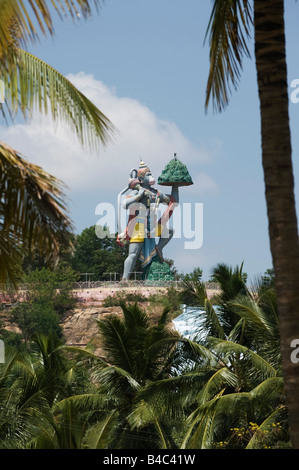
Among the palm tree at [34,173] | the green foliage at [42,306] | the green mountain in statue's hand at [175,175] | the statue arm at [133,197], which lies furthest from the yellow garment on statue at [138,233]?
the palm tree at [34,173]

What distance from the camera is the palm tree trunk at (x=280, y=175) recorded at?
6316 mm

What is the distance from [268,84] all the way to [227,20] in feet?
4.33

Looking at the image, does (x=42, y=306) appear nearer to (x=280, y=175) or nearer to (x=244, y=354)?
(x=244, y=354)

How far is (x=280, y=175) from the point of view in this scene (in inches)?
254

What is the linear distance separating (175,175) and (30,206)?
42.8m

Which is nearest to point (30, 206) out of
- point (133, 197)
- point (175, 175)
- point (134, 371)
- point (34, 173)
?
point (34, 173)

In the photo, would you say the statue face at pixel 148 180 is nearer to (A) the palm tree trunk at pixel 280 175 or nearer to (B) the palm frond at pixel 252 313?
(B) the palm frond at pixel 252 313

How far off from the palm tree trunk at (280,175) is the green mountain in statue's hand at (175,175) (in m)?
42.4

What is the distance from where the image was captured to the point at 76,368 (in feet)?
57.8

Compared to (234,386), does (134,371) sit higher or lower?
higher

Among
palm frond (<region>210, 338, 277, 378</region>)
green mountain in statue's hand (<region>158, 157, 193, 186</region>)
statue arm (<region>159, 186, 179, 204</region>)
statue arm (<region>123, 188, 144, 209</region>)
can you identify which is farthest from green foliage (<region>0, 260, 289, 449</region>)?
green mountain in statue's hand (<region>158, 157, 193, 186</region>)

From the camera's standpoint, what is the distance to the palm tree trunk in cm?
632

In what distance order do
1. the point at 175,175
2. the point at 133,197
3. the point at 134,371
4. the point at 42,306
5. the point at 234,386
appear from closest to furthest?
the point at 234,386 → the point at 134,371 → the point at 133,197 → the point at 175,175 → the point at 42,306
